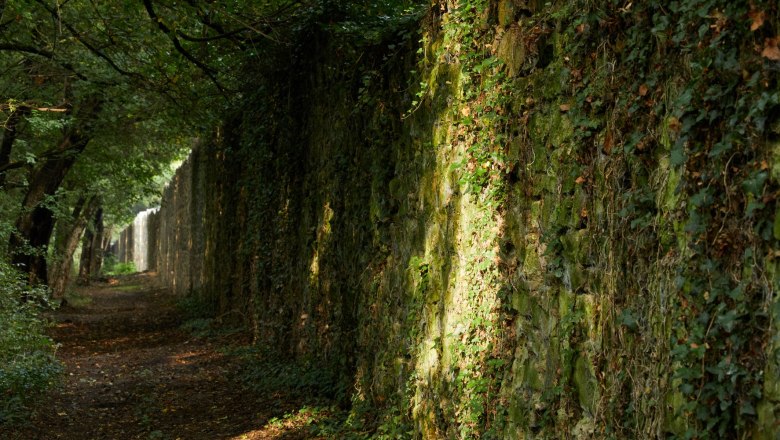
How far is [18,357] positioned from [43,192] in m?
6.06

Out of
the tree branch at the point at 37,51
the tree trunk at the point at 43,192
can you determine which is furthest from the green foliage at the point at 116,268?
the tree branch at the point at 37,51

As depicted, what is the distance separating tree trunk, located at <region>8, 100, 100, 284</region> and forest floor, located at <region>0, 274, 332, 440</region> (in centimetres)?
166

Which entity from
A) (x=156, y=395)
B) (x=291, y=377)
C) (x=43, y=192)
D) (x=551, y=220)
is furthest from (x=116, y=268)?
(x=551, y=220)

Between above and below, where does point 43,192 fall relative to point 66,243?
above

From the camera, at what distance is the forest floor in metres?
7.31

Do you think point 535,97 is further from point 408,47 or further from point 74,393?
point 74,393

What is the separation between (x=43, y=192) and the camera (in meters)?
14.2

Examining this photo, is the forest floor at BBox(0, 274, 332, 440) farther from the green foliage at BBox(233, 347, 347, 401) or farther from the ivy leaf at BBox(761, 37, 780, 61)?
the ivy leaf at BBox(761, 37, 780, 61)

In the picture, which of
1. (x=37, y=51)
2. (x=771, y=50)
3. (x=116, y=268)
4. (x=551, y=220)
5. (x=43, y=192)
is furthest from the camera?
(x=116, y=268)

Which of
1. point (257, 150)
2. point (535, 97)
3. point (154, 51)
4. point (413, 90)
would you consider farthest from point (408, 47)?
point (154, 51)

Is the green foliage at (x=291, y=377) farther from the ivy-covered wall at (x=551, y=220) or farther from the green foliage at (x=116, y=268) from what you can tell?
the green foliage at (x=116, y=268)

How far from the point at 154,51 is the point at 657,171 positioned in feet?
31.6

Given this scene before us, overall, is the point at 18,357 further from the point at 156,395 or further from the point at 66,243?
the point at 66,243

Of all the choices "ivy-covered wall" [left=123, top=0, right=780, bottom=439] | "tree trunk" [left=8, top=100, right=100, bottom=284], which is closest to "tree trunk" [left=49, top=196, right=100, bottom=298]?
"tree trunk" [left=8, top=100, right=100, bottom=284]
